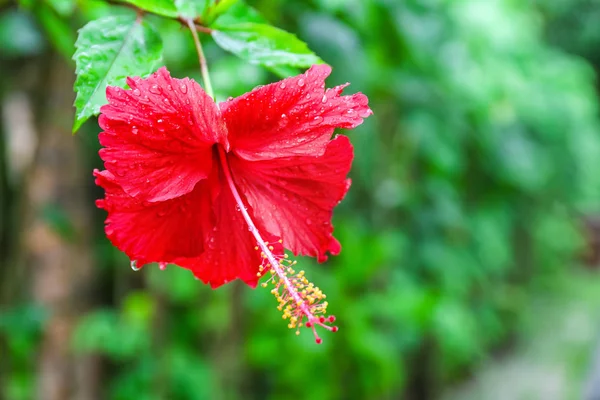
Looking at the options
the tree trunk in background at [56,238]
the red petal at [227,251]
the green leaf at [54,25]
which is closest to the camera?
the red petal at [227,251]

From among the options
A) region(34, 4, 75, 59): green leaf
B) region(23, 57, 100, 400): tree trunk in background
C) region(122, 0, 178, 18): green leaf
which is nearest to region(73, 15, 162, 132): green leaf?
region(122, 0, 178, 18): green leaf

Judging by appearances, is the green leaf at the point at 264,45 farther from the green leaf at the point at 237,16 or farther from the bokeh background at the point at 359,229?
the bokeh background at the point at 359,229

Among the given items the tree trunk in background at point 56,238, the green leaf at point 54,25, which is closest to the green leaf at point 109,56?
the green leaf at point 54,25

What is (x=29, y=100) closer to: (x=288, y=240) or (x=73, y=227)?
(x=73, y=227)

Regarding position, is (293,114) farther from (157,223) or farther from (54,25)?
(54,25)

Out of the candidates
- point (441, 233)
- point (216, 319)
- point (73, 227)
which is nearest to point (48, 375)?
point (73, 227)

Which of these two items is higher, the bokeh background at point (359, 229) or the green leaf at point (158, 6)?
the green leaf at point (158, 6)

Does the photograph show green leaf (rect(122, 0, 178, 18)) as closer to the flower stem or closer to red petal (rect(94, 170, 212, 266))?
the flower stem
